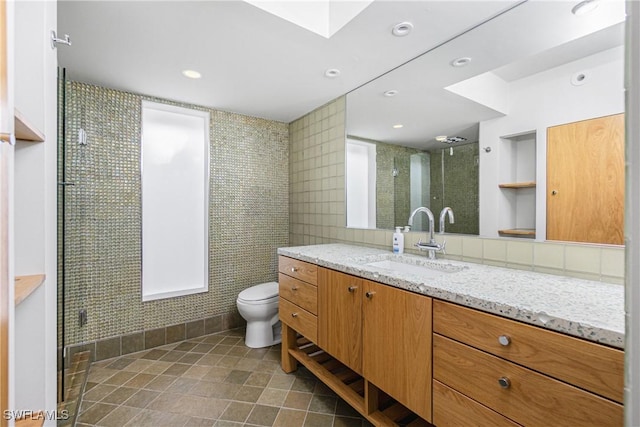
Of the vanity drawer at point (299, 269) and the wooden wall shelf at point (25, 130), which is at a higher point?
the wooden wall shelf at point (25, 130)

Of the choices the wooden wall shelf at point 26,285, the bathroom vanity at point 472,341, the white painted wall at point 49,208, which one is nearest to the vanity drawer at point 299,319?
the bathroom vanity at point 472,341

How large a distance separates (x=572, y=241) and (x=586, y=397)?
760mm

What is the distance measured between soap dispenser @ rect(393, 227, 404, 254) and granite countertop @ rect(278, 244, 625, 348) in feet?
1.24

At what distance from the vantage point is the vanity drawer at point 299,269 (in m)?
1.80

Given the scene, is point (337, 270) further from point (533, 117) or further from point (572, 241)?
point (533, 117)

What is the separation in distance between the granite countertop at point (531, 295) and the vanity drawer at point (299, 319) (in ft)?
1.47

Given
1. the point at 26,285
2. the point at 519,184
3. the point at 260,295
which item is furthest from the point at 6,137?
the point at 260,295

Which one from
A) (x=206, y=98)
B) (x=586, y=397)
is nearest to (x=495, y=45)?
(x=586, y=397)

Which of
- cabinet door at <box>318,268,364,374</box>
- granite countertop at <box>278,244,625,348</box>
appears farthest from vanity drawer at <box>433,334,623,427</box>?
cabinet door at <box>318,268,364,374</box>

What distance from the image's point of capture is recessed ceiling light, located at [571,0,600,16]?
120cm

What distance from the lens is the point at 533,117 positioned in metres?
1.38

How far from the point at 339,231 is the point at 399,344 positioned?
1.42 m

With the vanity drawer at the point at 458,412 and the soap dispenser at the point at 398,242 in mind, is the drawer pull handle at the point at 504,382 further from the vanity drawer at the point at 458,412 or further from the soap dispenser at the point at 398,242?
the soap dispenser at the point at 398,242

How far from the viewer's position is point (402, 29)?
1567 millimetres
